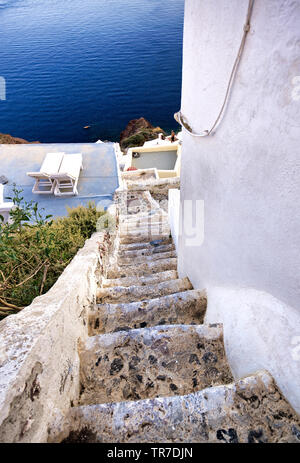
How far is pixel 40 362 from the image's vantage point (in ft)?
4.45

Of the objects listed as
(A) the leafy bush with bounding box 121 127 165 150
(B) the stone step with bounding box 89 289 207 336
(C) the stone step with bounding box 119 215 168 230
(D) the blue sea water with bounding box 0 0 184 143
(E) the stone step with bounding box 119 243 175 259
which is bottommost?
(B) the stone step with bounding box 89 289 207 336

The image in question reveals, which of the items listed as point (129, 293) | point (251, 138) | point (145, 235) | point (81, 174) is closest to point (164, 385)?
point (129, 293)

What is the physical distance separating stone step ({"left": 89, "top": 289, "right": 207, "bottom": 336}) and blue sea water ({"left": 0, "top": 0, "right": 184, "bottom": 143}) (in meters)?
27.6

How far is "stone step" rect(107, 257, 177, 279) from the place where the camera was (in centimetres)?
364

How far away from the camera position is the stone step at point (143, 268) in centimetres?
364

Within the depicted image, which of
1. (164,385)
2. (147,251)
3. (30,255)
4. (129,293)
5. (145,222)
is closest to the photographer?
(164,385)

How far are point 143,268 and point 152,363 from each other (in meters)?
1.96

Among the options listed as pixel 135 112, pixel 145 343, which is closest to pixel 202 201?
pixel 145 343

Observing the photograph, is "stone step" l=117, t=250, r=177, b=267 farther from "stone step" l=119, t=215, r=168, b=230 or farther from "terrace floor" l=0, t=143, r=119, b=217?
"terrace floor" l=0, t=143, r=119, b=217

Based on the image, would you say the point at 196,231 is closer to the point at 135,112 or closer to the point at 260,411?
the point at 260,411

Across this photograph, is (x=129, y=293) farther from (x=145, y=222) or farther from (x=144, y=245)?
(x=145, y=222)

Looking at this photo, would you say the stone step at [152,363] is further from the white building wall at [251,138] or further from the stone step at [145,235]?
the stone step at [145,235]

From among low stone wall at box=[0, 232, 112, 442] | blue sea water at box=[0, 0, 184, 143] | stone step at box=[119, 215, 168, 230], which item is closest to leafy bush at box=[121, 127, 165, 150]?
blue sea water at box=[0, 0, 184, 143]
